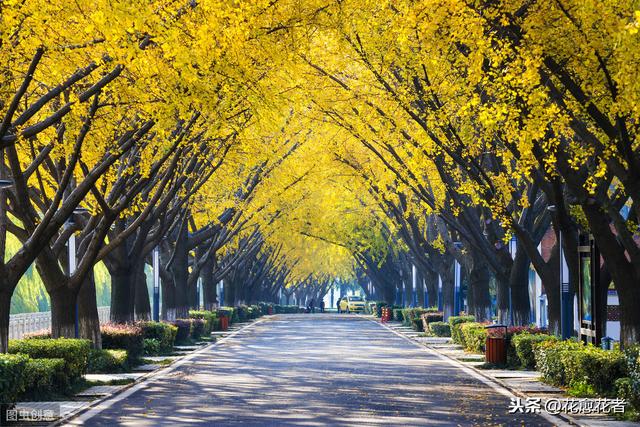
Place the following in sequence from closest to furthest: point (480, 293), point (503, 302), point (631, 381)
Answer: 1. point (631, 381)
2. point (503, 302)
3. point (480, 293)

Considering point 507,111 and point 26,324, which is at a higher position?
point 507,111

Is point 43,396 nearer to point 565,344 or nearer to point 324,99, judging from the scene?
point 565,344

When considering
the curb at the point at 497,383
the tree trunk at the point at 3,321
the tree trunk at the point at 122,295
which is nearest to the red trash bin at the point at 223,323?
the curb at the point at 497,383

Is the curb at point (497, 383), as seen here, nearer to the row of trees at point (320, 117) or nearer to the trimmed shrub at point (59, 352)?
the row of trees at point (320, 117)

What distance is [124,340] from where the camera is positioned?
27797 millimetres

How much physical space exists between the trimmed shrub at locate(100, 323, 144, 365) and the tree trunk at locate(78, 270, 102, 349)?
981 millimetres

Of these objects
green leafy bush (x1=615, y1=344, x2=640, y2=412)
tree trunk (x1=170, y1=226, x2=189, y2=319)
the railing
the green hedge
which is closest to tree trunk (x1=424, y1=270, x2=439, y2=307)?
tree trunk (x1=170, y1=226, x2=189, y2=319)

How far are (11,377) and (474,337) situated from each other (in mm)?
19762

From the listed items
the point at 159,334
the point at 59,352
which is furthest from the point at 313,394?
the point at 159,334

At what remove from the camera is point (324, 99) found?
3027 cm

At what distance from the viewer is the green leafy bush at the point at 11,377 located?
15039mm

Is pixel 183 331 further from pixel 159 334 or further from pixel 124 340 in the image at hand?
pixel 124 340

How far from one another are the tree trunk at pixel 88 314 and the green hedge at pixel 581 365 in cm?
965

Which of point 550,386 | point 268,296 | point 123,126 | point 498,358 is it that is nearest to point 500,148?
point 498,358
